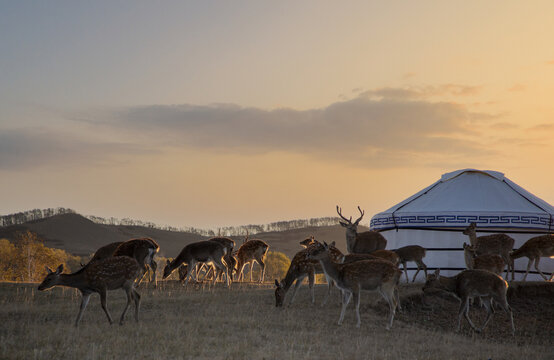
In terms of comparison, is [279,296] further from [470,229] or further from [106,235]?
[106,235]

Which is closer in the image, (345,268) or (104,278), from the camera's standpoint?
(104,278)

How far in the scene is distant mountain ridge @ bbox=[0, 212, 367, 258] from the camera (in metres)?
87.7

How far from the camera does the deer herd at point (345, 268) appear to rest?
12984 millimetres

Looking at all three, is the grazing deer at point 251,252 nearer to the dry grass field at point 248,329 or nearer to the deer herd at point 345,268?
the deer herd at point 345,268

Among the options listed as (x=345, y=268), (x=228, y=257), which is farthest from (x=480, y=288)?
(x=228, y=257)

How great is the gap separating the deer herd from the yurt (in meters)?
1.36

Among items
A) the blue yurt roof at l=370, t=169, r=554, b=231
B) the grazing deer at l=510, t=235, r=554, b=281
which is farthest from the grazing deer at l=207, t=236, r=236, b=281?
the grazing deer at l=510, t=235, r=554, b=281

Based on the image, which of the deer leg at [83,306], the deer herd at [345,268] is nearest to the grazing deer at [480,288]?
the deer herd at [345,268]

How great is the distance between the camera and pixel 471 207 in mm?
22062

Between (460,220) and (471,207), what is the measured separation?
2.82ft

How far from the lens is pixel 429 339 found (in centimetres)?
1298

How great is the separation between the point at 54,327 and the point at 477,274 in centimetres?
928

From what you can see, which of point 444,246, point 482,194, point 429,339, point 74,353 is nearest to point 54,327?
point 74,353

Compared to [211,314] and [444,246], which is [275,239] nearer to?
[444,246]
